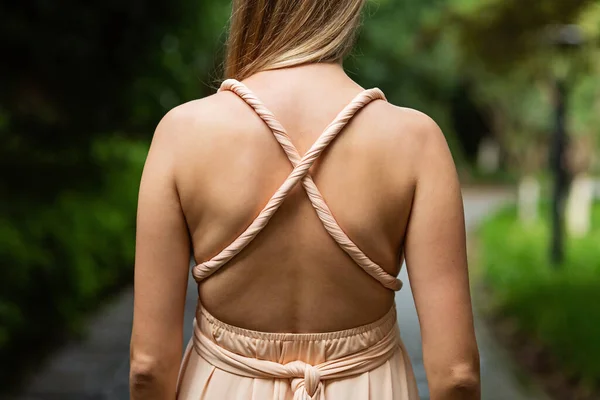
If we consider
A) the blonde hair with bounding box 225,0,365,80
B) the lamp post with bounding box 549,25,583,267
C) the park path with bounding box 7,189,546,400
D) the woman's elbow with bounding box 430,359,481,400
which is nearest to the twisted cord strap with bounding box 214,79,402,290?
the blonde hair with bounding box 225,0,365,80

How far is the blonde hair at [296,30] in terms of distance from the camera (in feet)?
6.16

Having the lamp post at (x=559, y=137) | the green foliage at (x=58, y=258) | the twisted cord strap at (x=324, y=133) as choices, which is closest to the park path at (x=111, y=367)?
the green foliage at (x=58, y=258)

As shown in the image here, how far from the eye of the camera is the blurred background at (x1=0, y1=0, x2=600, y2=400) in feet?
20.7

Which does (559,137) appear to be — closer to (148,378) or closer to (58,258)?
(58,258)

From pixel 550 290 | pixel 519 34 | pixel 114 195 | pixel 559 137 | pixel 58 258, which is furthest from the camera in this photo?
pixel 114 195

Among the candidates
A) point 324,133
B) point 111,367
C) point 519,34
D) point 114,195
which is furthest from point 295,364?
point 114,195

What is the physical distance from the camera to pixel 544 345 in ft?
24.3

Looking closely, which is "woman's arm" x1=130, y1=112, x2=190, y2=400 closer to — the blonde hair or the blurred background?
the blonde hair

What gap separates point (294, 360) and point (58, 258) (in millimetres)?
5586

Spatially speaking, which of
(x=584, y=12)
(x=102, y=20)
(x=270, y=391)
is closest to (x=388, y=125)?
(x=270, y=391)

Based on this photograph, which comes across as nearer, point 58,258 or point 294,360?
point 294,360

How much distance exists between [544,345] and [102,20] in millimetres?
4777

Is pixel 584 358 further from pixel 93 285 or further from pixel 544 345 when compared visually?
pixel 93 285

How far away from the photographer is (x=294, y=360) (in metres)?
1.95
